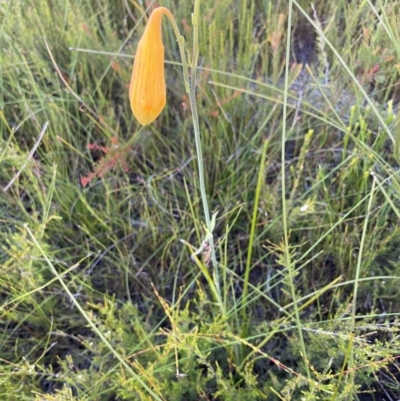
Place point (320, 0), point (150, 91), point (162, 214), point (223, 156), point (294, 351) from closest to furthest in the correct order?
1. point (150, 91)
2. point (294, 351)
3. point (162, 214)
4. point (223, 156)
5. point (320, 0)

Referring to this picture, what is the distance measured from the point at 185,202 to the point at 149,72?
2.05 ft

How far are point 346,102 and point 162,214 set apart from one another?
0.63m

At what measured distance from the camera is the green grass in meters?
0.95

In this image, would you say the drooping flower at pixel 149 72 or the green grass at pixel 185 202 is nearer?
the drooping flower at pixel 149 72

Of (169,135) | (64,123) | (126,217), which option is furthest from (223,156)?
(64,123)

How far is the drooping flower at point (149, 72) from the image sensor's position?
57 centimetres

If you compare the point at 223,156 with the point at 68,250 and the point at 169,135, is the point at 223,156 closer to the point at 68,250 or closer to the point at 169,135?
the point at 169,135

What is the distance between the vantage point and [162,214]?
1.12 metres

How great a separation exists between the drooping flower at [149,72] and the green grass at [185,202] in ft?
1.23

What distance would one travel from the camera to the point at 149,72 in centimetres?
59

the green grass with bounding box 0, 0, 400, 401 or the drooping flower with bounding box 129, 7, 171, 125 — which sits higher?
the drooping flower with bounding box 129, 7, 171, 125

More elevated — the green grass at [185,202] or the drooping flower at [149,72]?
the drooping flower at [149,72]

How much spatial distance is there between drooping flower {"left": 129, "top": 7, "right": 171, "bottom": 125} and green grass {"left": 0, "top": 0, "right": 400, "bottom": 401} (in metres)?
0.38

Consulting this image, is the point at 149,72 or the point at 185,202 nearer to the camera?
the point at 149,72
